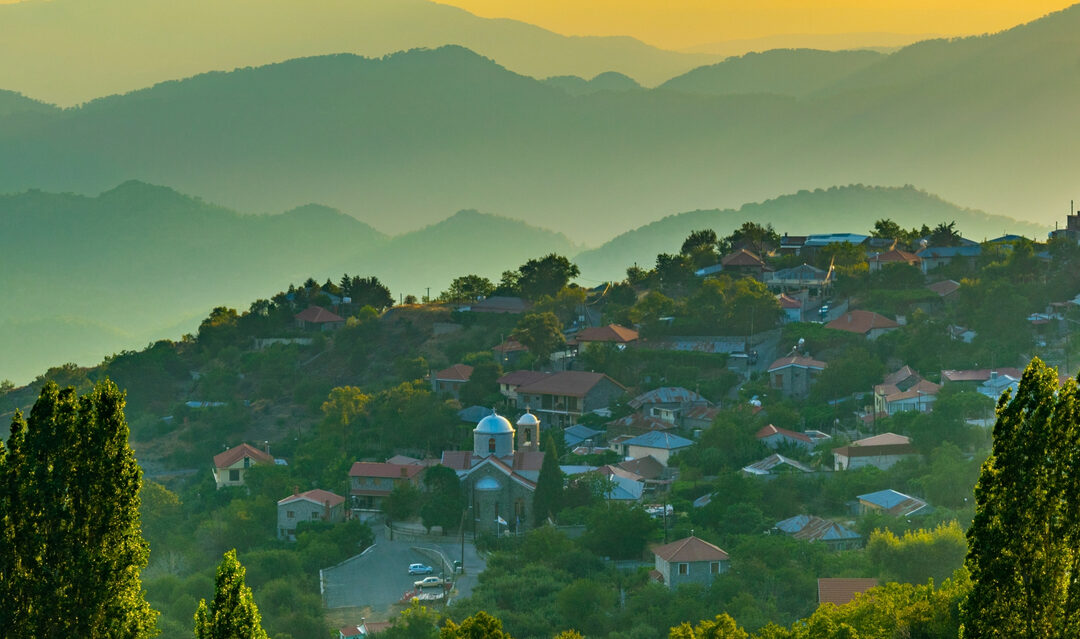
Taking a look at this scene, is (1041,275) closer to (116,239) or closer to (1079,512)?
(1079,512)

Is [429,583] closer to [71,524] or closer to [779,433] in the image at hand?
[779,433]

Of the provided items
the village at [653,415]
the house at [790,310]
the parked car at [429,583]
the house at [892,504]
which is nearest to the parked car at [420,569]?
the village at [653,415]

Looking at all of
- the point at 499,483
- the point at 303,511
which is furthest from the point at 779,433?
the point at 303,511

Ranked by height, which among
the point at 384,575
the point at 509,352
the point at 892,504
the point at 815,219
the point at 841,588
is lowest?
the point at 384,575

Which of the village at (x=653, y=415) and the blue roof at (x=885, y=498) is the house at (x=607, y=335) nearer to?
the village at (x=653, y=415)

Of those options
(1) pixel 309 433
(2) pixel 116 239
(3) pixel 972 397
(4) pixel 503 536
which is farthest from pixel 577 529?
(2) pixel 116 239

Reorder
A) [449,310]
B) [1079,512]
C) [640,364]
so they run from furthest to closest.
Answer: [449,310], [640,364], [1079,512]

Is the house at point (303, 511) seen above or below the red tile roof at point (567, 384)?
below
